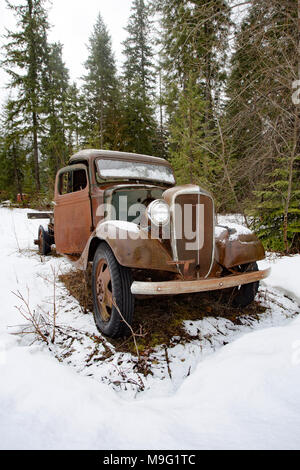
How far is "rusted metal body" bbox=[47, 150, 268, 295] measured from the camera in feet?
6.72

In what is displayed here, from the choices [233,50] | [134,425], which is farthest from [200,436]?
[233,50]

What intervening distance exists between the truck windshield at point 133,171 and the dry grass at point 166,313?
1.49 meters

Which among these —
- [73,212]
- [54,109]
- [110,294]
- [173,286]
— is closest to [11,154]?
[54,109]

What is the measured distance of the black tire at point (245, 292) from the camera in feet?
9.26

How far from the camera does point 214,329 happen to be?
98.3 inches

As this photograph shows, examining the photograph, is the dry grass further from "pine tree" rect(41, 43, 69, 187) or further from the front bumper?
"pine tree" rect(41, 43, 69, 187)

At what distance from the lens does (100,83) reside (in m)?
17.2

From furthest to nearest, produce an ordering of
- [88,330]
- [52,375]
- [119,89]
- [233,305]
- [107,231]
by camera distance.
→ [119,89], [233,305], [88,330], [107,231], [52,375]

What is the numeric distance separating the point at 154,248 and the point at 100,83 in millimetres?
18684

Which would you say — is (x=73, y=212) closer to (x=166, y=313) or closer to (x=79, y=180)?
(x=79, y=180)

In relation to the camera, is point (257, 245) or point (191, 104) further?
point (191, 104)

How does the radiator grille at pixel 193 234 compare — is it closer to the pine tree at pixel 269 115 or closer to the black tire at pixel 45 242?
the pine tree at pixel 269 115

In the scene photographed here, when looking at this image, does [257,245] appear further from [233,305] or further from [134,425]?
[134,425]

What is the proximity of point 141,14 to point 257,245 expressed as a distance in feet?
79.6
